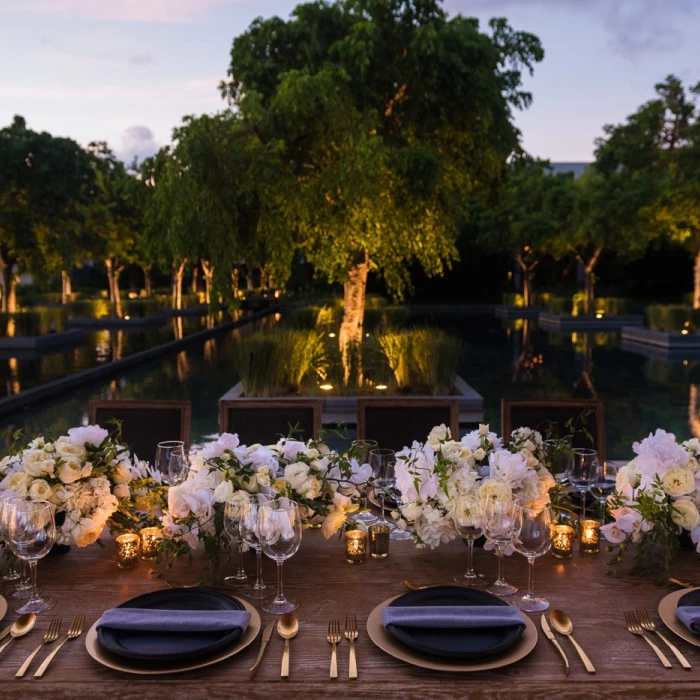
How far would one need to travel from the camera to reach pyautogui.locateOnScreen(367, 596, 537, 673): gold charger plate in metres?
1.89

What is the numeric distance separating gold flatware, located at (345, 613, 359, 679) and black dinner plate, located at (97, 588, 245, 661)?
0.28 meters

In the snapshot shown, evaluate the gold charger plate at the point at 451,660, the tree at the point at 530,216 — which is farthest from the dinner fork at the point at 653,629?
the tree at the point at 530,216

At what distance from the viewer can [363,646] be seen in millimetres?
2021

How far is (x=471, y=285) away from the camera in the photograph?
48406 millimetres

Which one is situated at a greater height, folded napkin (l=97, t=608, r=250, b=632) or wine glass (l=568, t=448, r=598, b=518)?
wine glass (l=568, t=448, r=598, b=518)

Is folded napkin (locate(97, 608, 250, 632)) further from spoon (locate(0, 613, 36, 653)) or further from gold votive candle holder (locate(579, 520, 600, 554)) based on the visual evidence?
gold votive candle holder (locate(579, 520, 600, 554))

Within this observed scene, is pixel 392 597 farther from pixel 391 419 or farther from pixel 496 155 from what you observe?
pixel 496 155

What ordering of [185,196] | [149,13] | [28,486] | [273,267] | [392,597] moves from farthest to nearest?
[273,267] → [185,196] → [149,13] → [28,486] → [392,597]

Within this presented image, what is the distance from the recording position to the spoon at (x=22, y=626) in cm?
207

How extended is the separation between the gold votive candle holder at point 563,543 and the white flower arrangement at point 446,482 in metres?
0.15

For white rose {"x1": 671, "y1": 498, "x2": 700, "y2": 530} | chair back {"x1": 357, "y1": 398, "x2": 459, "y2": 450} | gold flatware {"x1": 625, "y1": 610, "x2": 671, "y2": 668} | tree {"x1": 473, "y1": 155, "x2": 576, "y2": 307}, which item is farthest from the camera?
tree {"x1": 473, "y1": 155, "x2": 576, "y2": 307}

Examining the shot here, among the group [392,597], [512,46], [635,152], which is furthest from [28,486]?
[635,152]

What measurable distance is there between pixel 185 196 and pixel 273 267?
1.76m

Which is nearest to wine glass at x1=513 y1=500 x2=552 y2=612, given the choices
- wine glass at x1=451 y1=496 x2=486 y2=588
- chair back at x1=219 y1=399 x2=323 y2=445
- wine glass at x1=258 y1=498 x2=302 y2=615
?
wine glass at x1=451 y1=496 x2=486 y2=588
